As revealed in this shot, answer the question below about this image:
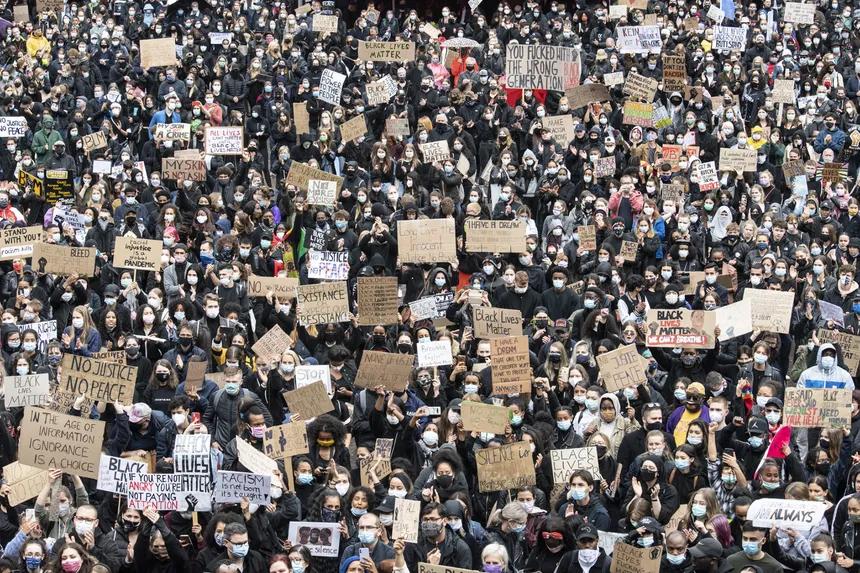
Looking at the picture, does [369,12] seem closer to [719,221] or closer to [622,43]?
[622,43]

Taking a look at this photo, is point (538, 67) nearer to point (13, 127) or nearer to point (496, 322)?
point (13, 127)

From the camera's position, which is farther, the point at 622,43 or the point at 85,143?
the point at 622,43

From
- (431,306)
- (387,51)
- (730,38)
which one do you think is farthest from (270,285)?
(730,38)

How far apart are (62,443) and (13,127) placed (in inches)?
453

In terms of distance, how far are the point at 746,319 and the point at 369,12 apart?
14.2 m

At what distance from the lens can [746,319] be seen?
16.3 metres

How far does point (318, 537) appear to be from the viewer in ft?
38.7

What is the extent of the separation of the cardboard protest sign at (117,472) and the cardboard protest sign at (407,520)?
6.87 feet

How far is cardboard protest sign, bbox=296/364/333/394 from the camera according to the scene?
14586 mm

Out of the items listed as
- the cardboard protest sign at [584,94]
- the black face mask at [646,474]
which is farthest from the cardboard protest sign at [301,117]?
the black face mask at [646,474]

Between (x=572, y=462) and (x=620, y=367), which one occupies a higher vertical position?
(x=620, y=367)

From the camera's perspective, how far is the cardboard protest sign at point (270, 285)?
56.0 feet

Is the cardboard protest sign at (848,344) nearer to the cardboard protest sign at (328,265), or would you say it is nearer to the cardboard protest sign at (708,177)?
the cardboard protest sign at (708,177)

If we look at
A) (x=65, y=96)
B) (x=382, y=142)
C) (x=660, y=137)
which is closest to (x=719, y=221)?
(x=660, y=137)
